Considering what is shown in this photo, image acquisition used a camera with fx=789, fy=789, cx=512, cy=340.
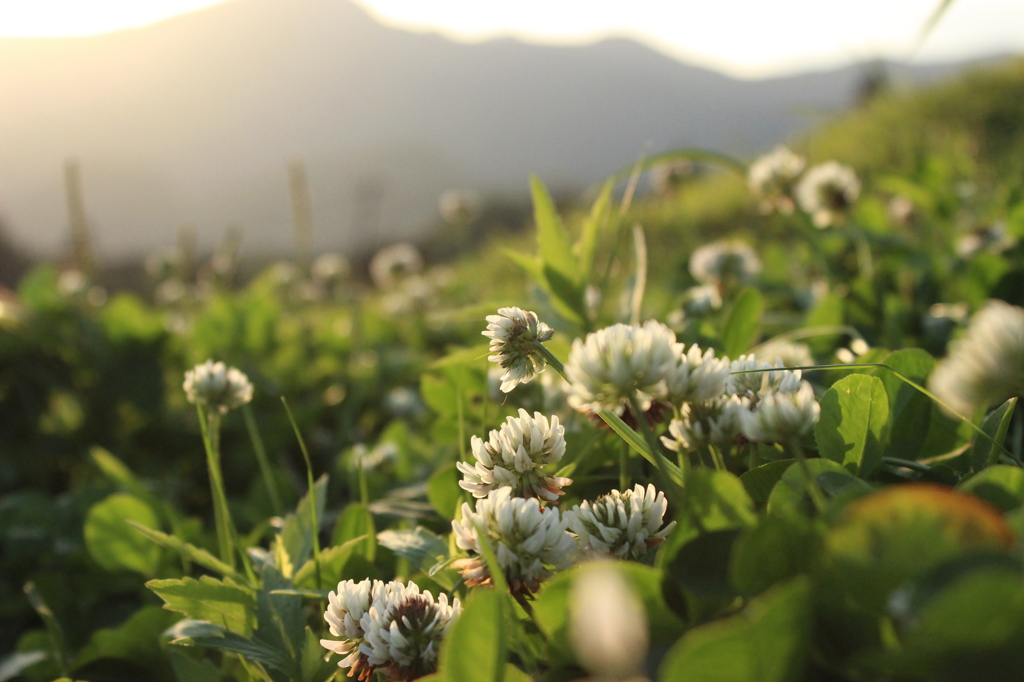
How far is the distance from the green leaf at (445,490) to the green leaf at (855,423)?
304 mm

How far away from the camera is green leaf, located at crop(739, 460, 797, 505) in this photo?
0.49m

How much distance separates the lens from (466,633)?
0.35 meters

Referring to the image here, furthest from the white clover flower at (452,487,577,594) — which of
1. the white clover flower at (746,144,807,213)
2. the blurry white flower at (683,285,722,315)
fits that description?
the white clover flower at (746,144,807,213)

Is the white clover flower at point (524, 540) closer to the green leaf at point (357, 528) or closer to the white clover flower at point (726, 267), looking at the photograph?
the green leaf at point (357, 528)

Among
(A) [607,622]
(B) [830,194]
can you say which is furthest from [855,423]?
(B) [830,194]

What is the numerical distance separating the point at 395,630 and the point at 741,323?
1.52 feet

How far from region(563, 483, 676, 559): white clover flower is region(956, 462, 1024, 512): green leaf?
0.16m

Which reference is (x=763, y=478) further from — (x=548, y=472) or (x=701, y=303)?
(x=701, y=303)

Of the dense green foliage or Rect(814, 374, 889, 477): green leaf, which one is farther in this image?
Rect(814, 374, 889, 477): green leaf

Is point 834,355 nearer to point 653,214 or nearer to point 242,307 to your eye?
point 242,307

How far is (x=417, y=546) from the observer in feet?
1.92

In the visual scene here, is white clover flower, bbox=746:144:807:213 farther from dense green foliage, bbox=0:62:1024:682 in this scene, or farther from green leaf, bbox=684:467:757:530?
green leaf, bbox=684:467:757:530

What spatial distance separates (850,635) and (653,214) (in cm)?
429

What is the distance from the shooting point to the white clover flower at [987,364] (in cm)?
36
